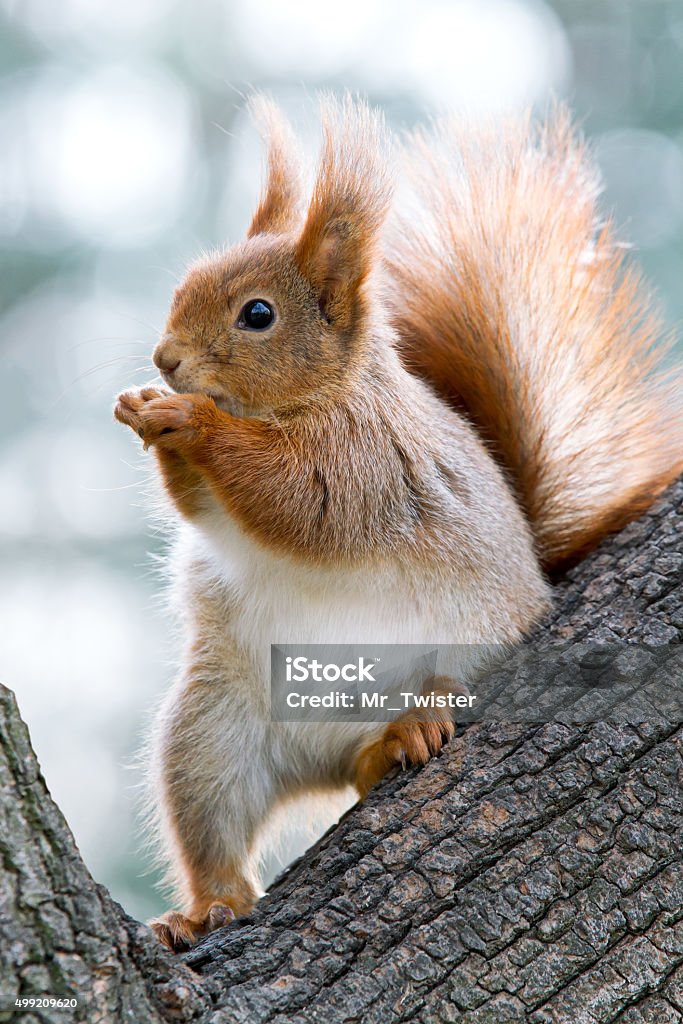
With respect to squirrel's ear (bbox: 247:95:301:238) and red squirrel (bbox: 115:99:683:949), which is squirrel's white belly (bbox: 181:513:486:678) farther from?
squirrel's ear (bbox: 247:95:301:238)

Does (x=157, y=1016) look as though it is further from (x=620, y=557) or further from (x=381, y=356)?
(x=381, y=356)

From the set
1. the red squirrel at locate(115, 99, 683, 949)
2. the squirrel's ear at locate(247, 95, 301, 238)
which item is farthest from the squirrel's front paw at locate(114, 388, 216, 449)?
the squirrel's ear at locate(247, 95, 301, 238)

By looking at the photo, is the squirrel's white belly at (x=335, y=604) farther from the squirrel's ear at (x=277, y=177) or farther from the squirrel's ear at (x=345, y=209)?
the squirrel's ear at (x=277, y=177)

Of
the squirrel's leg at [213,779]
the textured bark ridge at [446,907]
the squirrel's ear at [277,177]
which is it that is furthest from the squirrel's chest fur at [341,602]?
the squirrel's ear at [277,177]

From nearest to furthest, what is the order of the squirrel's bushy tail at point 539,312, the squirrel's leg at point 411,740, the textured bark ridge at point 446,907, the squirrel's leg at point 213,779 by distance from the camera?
the textured bark ridge at point 446,907
the squirrel's leg at point 411,740
the squirrel's leg at point 213,779
the squirrel's bushy tail at point 539,312

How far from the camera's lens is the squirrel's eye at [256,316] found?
6.70 ft

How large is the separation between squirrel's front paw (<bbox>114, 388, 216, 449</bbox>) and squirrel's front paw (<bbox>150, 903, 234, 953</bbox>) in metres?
0.85

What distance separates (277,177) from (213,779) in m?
1.32

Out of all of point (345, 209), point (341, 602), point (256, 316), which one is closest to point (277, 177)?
point (345, 209)

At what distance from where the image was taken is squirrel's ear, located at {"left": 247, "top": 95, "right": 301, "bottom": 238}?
7.66 ft

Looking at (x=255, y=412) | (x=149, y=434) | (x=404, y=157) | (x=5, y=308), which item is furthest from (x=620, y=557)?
(x=5, y=308)

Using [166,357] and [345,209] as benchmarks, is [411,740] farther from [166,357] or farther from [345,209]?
[345,209]

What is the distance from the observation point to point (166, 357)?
1982 mm

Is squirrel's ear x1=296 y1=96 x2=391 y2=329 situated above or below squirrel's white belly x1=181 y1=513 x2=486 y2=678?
above
